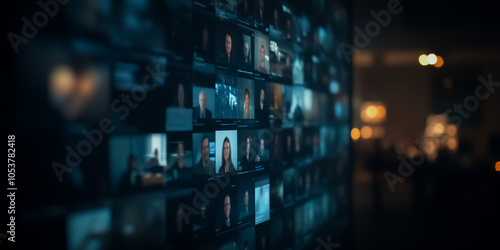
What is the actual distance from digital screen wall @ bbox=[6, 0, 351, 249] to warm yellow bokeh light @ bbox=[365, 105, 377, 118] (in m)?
8.09

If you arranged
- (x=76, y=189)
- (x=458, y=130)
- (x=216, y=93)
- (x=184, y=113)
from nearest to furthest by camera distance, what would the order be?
(x=76, y=189) < (x=184, y=113) < (x=216, y=93) < (x=458, y=130)

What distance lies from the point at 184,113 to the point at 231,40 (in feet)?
1.73

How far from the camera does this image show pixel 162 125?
1629 mm

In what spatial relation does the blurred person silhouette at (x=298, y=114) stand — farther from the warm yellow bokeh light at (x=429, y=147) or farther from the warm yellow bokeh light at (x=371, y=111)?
the warm yellow bokeh light at (x=371, y=111)

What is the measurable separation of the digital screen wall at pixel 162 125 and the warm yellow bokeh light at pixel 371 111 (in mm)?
8088

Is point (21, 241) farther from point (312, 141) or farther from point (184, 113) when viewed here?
point (312, 141)

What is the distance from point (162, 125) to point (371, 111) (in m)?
9.68

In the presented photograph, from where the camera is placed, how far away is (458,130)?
387 inches

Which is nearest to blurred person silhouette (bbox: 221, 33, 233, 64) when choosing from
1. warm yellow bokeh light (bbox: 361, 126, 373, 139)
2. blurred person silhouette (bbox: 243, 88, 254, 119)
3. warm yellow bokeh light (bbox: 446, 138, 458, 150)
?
blurred person silhouette (bbox: 243, 88, 254, 119)

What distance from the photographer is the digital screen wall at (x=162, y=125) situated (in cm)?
127

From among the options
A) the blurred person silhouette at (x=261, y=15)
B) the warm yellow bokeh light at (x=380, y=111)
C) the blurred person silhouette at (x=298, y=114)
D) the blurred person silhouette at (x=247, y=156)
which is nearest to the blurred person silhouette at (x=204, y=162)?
the blurred person silhouette at (x=247, y=156)

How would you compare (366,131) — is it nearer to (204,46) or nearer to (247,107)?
(247,107)

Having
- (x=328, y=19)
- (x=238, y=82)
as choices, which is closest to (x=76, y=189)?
(x=238, y=82)

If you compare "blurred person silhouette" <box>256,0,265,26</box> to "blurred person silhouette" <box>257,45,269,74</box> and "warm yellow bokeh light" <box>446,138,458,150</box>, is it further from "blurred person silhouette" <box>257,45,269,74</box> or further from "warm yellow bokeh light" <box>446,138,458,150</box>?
"warm yellow bokeh light" <box>446,138,458,150</box>
